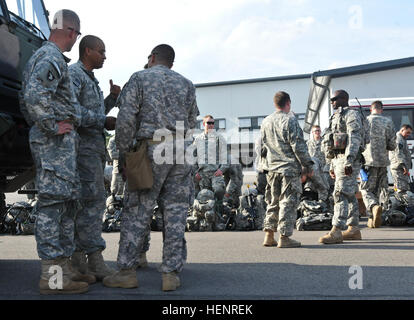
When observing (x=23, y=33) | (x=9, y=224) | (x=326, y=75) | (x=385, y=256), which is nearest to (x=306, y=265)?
(x=385, y=256)

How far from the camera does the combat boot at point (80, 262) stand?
4.25 meters

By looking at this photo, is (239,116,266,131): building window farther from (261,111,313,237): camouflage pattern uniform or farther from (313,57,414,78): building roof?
(261,111,313,237): camouflage pattern uniform

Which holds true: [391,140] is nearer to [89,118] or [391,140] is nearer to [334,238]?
[334,238]

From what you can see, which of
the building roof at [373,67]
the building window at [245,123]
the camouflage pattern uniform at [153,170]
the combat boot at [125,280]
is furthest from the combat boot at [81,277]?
the building window at [245,123]

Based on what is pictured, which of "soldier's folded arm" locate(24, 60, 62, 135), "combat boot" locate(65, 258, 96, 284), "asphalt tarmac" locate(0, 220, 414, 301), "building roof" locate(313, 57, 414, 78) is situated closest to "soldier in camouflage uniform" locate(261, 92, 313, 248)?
"asphalt tarmac" locate(0, 220, 414, 301)

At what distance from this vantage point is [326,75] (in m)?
17.4

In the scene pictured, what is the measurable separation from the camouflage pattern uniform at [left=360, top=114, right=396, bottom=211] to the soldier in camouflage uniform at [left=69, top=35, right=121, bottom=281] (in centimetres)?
561

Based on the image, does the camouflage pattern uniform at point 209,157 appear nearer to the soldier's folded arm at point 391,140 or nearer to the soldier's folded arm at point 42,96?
the soldier's folded arm at point 391,140

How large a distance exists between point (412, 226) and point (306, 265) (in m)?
4.66

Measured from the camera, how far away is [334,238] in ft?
20.2

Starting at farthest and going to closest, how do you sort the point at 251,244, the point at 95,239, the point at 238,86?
the point at 238,86
the point at 251,244
the point at 95,239

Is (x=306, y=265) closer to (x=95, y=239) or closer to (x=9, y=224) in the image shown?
(x=95, y=239)

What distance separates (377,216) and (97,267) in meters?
5.42

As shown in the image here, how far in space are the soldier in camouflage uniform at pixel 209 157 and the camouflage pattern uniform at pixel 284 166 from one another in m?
3.02
